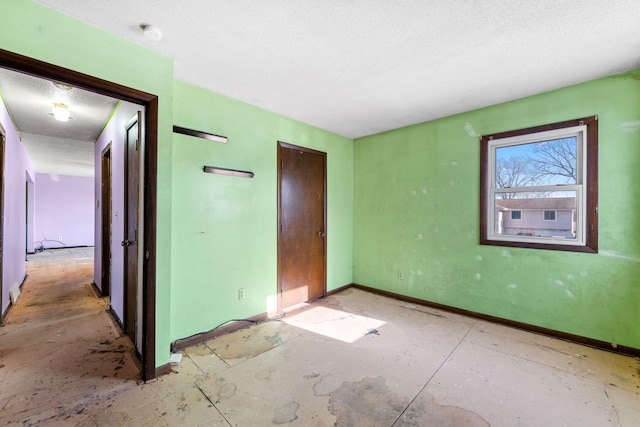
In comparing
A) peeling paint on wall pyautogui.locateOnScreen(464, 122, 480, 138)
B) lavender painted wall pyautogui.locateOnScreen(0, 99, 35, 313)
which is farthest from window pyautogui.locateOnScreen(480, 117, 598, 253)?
lavender painted wall pyautogui.locateOnScreen(0, 99, 35, 313)

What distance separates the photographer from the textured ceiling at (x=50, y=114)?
259cm

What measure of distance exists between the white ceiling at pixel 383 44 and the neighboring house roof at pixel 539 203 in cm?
114

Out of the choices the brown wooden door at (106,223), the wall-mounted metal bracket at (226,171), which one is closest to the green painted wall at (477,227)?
the wall-mounted metal bracket at (226,171)

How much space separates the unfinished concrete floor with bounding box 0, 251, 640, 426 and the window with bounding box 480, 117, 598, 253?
1.08 m

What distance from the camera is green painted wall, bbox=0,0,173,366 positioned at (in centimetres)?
157

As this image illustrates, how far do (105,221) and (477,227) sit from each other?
5248mm

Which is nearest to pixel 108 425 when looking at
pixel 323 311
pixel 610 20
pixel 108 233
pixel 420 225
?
pixel 323 311

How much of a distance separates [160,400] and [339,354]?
1420 millimetres

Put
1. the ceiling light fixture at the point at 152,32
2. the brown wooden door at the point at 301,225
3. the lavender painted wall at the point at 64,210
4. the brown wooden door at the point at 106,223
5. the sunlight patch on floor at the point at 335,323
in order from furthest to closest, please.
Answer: the lavender painted wall at the point at 64,210 < the brown wooden door at the point at 106,223 < the brown wooden door at the point at 301,225 < the sunlight patch on floor at the point at 335,323 < the ceiling light fixture at the point at 152,32

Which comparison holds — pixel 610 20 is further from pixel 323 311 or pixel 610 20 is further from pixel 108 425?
pixel 108 425

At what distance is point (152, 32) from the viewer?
187cm

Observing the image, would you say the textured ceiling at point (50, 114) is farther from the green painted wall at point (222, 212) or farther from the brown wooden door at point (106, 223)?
the green painted wall at point (222, 212)

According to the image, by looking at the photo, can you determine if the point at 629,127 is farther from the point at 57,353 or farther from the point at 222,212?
the point at 57,353

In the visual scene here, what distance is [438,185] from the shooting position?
3564 mm
